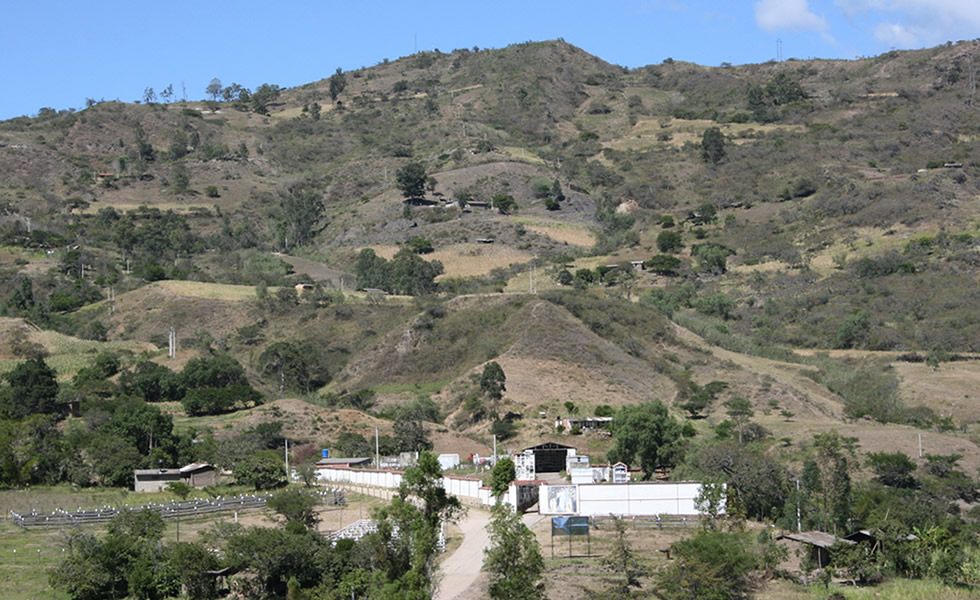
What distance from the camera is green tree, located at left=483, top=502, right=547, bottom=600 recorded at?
105 feet

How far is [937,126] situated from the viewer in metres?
137

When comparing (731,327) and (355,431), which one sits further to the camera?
(731,327)

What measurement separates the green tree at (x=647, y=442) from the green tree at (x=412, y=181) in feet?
246

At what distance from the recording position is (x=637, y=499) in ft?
143

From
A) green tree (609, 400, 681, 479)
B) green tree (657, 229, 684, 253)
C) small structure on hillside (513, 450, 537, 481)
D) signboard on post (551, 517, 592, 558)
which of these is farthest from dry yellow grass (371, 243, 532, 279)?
signboard on post (551, 517, 592, 558)

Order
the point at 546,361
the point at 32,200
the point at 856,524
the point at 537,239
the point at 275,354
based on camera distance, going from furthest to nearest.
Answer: the point at 32,200 → the point at 537,239 → the point at 275,354 → the point at 546,361 → the point at 856,524

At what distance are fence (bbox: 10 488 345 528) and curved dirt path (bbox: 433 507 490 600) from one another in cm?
857

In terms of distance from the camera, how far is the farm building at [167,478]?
52.0 m

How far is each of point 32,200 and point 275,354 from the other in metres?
59.3

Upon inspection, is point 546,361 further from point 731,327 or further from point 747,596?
point 747,596

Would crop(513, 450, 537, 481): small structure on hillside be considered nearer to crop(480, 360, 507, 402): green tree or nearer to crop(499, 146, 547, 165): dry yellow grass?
crop(480, 360, 507, 402): green tree

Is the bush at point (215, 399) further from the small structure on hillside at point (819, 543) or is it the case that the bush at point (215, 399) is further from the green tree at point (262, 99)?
the green tree at point (262, 99)

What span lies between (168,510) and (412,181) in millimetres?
83779

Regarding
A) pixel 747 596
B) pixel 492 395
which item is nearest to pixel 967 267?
pixel 492 395
